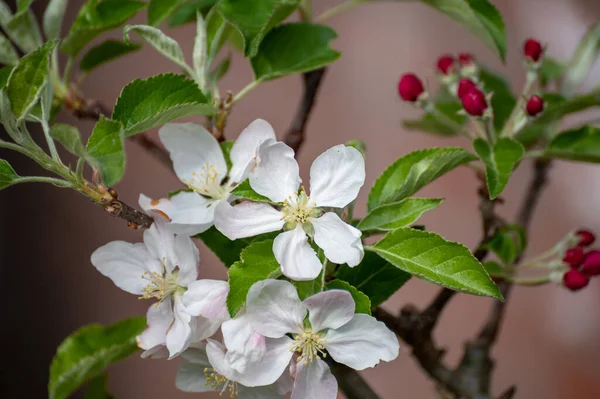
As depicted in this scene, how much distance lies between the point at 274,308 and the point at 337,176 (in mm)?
108

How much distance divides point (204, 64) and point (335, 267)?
228 mm

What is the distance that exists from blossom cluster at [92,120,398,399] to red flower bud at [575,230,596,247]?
333 mm

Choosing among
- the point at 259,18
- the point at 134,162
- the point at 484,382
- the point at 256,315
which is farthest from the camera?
the point at 134,162

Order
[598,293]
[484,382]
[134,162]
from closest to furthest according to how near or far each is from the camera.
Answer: [484,382] → [598,293] → [134,162]

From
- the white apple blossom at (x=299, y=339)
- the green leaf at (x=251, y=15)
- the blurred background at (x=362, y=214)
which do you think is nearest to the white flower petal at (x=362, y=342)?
the white apple blossom at (x=299, y=339)

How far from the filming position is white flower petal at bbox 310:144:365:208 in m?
0.49

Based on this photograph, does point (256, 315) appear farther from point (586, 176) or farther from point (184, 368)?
point (586, 176)

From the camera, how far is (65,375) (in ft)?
2.22

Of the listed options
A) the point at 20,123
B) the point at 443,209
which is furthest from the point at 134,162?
the point at 20,123

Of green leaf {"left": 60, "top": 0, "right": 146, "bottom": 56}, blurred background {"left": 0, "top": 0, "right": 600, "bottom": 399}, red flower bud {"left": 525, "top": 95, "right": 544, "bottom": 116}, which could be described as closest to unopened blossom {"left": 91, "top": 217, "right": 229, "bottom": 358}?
green leaf {"left": 60, "top": 0, "right": 146, "bottom": 56}

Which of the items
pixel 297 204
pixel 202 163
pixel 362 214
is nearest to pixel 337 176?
pixel 297 204

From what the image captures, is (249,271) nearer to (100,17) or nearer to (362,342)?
(362,342)

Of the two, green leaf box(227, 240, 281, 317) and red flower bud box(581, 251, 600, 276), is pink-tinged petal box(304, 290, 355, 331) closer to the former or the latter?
green leaf box(227, 240, 281, 317)

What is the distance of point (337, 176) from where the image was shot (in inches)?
19.6
